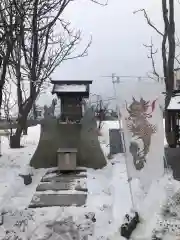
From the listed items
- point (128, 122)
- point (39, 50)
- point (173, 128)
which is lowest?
point (173, 128)

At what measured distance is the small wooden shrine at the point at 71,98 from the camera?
1290 centimetres

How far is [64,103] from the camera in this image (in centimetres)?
1323

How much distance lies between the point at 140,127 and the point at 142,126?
0.13ft

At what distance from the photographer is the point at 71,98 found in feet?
43.2

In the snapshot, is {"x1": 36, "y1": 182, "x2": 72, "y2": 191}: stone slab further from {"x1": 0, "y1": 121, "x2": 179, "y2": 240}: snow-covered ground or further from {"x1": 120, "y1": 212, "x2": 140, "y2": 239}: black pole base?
{"x1": 120, "y1": 212, "x2": 140, "y2": 239}: black pole base

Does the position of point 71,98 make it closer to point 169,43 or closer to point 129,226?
point 169,43

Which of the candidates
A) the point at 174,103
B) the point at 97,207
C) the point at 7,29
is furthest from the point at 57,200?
the point at 174,103

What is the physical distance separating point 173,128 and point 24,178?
16.4 feet

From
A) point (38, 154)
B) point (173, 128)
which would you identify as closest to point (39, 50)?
point (38, 154)

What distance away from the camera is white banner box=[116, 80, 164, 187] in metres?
6.02

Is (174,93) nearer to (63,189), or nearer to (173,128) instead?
(173,128)

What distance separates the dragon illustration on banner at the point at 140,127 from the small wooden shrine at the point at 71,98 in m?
6.81

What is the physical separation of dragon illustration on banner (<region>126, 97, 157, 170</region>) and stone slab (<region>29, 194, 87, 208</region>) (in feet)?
6.22

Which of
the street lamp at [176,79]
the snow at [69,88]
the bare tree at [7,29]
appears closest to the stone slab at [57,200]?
the bare tree at [7,29]
